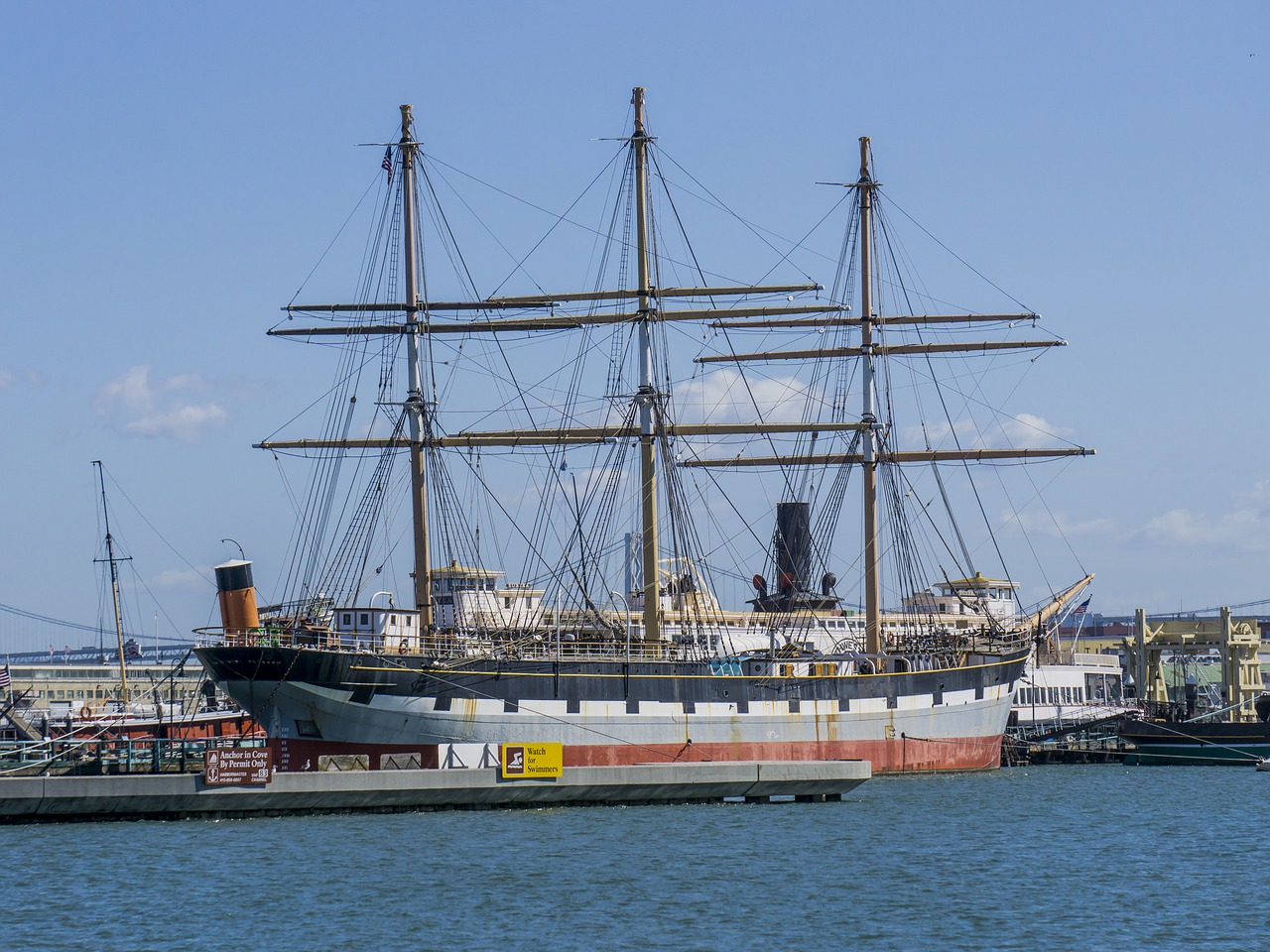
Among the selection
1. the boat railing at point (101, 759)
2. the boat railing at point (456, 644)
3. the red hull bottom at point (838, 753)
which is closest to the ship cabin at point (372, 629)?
the boat railing at point (456, 644)

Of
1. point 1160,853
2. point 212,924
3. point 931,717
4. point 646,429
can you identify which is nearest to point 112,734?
point 646,429

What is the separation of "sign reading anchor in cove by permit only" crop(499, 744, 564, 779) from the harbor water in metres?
1.08

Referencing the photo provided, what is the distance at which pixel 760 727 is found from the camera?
57.3m

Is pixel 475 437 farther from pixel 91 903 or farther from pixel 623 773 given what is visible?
pixel 91 903

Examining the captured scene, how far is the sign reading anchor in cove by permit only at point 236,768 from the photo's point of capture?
41969 mm

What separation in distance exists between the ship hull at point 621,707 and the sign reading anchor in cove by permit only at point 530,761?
19.6 ft

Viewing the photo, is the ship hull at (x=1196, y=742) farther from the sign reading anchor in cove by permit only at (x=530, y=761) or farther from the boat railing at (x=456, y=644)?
the sign reading anchor in cove by permit only at (x=530, y=761)

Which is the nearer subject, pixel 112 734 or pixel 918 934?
pixel 918 934

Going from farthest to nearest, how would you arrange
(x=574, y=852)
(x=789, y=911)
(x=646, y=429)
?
(x=646, y=429)
(x=574, y=852)
(x=789, y=911)

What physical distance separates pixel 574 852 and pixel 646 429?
26.6 meters

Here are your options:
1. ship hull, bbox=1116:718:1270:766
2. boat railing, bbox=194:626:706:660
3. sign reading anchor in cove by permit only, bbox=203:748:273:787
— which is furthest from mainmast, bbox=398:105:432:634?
ship hull, bbox=1116:718:1270:766

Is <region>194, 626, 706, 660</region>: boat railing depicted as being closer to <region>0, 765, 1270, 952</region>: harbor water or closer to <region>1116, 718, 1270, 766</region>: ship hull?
<region>0, 765, 1270, 952</region>: harbor water

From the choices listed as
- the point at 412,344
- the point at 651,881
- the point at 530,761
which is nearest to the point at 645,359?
the point at 412,344

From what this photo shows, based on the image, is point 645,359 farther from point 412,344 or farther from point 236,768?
A: point 236,768
